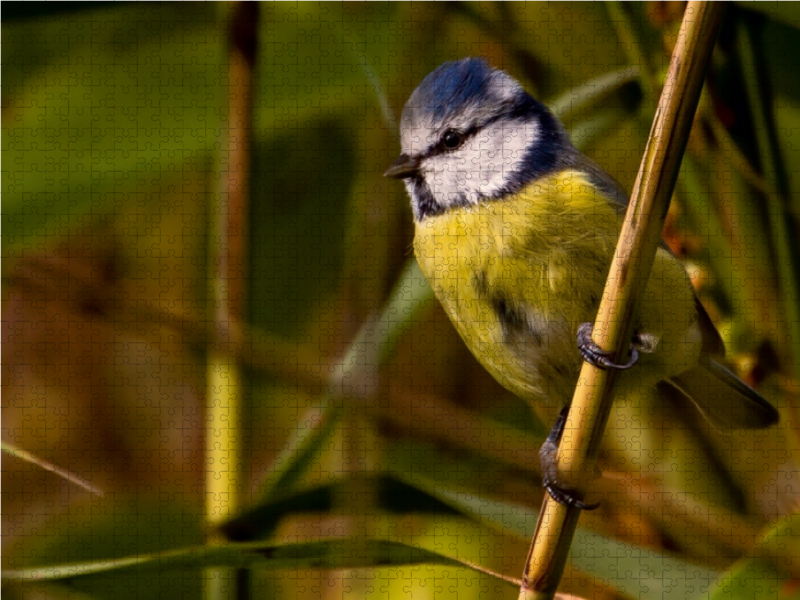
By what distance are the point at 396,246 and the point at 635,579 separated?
21.8 inches

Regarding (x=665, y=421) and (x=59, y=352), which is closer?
(x=665, y=421)

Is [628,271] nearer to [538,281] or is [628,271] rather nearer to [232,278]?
[538,281]

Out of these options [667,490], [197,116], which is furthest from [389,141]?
[667,490]

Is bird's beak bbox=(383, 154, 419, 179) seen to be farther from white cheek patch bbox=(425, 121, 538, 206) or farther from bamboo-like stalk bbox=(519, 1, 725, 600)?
bamboo-like stalk bbox=(519, 1, 725, 600)

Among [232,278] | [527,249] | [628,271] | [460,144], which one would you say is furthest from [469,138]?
[628,271]

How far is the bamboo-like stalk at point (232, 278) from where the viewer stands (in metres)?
0.75

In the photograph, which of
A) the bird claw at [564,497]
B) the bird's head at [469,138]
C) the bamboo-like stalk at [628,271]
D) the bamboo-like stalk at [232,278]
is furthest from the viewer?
the bird's head at [469,138]

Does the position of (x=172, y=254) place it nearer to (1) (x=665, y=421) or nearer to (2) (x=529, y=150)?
(2) (x=529, y=150)

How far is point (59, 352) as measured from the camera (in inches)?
52.8

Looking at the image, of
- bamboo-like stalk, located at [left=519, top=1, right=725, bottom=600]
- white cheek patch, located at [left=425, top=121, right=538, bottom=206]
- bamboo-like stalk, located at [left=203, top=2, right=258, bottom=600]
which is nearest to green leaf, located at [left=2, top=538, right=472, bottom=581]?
bamboo-like stalk, located at [left=519, top=1, right=725, bottom=600]

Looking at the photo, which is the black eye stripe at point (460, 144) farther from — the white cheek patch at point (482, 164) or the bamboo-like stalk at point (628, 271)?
the bamboo-like stalk at point (628, 271)

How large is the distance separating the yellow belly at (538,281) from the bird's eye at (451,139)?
0.25 ft

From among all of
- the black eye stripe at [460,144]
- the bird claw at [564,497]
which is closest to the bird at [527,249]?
the black eye stripe at [460,144]

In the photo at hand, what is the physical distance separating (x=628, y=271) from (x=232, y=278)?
15.1 inches
